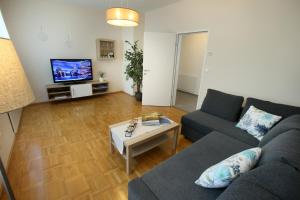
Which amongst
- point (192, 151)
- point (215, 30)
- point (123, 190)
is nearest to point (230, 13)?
point (215, 30)

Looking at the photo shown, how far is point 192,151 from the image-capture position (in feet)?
5.14

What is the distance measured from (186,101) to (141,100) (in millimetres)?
1396

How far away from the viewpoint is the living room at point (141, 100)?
116cm

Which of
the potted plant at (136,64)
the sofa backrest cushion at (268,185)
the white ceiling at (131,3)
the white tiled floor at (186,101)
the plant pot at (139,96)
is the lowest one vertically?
the white tiled floor at (186,101)

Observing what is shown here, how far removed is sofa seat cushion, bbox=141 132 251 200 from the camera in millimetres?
1075

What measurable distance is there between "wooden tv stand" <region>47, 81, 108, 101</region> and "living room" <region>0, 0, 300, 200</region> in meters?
0.03

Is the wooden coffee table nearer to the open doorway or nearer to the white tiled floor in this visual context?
the white tiled floor

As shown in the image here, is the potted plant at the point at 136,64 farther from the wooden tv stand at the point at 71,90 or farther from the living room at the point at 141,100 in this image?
the wooden tv stand at the point at 71,90

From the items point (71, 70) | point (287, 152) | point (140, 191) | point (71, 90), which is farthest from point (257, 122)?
point (71, 70)

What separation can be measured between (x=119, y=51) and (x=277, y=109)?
14.4 ft

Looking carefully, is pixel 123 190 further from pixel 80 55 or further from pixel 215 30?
pixel 80 55

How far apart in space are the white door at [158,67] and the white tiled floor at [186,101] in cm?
42

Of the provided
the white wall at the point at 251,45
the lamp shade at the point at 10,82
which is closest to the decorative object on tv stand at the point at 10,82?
the lamp shade at the point at 10,82

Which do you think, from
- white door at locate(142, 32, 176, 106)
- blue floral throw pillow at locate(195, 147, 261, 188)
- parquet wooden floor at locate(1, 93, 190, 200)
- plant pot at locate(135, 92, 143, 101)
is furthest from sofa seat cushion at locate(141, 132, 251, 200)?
plant pot at locate(135, 92, 143, 101)
